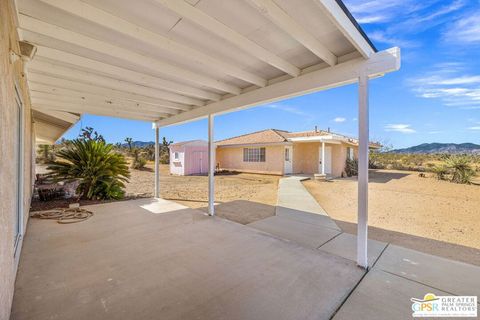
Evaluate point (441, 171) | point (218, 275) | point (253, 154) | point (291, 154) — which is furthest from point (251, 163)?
point (218, 275)

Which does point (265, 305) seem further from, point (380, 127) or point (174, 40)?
point (380, 127)

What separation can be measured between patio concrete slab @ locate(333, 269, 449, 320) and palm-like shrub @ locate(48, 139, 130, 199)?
762cm

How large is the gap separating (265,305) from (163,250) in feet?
6.41

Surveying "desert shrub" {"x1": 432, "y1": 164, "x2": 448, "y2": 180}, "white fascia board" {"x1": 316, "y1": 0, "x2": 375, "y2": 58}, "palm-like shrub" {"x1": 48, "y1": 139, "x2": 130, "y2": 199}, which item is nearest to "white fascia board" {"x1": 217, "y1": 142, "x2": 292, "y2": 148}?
"desert shrub" {"x1": 432, "y1": 164, "x2": 448, "y2": 180}

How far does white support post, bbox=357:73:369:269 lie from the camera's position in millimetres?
2850

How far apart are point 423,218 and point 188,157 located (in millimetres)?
14492

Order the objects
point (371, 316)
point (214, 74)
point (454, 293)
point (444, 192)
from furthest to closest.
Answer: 1. point (444, 192)
2. point (214, 74)
3. point (454, 293)
4. point (371, 316)

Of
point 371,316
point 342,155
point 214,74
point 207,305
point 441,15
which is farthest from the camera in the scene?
point 342,155

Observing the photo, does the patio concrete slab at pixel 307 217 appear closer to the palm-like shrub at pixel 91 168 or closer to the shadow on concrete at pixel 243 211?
A: the shadow on concrete at pixel 243 211

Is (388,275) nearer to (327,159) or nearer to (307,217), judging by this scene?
(307,217)

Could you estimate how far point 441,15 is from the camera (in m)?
4.89

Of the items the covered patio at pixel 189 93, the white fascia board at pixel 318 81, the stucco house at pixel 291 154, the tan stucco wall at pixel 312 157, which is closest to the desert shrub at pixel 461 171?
the stucco house at pixel 291 154

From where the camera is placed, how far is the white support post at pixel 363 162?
285 cm

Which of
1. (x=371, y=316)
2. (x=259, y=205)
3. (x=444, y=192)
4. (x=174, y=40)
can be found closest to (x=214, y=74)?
(x=174, y=40)
